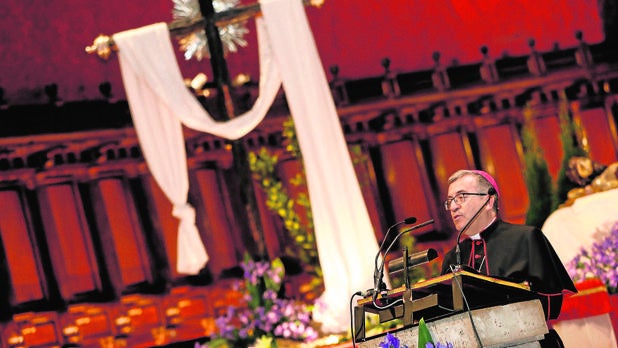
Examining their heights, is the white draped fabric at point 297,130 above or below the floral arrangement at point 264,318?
above

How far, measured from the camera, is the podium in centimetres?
234

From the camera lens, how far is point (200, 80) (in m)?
6.91

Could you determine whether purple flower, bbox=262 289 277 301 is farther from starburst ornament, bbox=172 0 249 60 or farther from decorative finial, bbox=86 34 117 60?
decorative finial, bbox=86 34 117 60

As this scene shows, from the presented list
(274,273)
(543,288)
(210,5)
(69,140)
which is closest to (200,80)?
(69,140)

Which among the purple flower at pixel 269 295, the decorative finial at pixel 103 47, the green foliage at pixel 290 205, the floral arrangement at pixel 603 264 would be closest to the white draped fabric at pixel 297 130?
the decorative finial at pixel 103 47

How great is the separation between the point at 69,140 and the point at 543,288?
4.92 meters

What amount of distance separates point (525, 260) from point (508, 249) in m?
0.10

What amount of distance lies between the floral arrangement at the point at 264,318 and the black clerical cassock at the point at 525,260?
5.34 ft

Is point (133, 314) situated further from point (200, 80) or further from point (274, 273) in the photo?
point (274, 273)

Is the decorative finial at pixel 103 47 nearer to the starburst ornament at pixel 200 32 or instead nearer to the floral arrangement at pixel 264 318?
the starburst ornament at pixel 200 32

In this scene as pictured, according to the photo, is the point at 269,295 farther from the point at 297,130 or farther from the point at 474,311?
the point at 474,311

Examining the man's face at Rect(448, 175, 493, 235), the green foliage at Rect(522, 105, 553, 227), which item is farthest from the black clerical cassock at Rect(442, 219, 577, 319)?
the green foliage at Rect(522, 105, 553, 227)

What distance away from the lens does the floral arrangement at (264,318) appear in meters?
→ 4.62

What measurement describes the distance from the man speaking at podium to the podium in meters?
0.28
